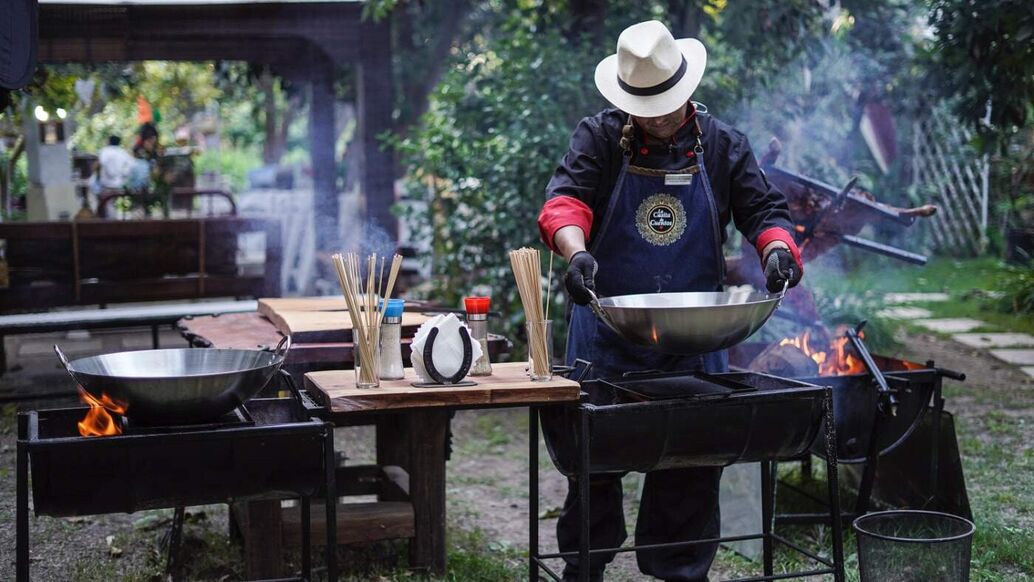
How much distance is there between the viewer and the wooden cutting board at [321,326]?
4.00m

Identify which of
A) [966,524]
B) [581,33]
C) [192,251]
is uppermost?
[581,33]

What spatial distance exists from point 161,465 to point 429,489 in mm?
1675

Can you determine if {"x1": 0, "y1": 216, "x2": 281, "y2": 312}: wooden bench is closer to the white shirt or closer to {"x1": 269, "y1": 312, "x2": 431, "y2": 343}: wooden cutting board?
{"x1": 269, "y1": 312, "x2": 431, "y2": 343}: wooden cutting board

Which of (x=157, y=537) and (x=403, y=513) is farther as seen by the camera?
(x=157, y=537)

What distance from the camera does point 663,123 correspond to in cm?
349

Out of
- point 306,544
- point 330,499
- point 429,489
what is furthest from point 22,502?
point 429,489

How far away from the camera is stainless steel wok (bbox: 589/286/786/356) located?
293 cm

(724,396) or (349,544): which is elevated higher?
(724,396)

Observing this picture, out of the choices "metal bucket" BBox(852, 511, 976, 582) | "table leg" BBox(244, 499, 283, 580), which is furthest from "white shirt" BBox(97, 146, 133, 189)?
"metal bucket" BBox(852, 511, 976, 582)

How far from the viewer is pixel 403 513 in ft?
13.9

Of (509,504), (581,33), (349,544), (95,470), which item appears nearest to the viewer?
(95,470)

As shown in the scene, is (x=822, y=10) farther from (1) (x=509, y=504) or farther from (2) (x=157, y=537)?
(2) (x=157, y=537)

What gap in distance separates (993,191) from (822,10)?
25.8 ft

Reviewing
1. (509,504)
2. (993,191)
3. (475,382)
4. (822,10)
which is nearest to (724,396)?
(475,382)
